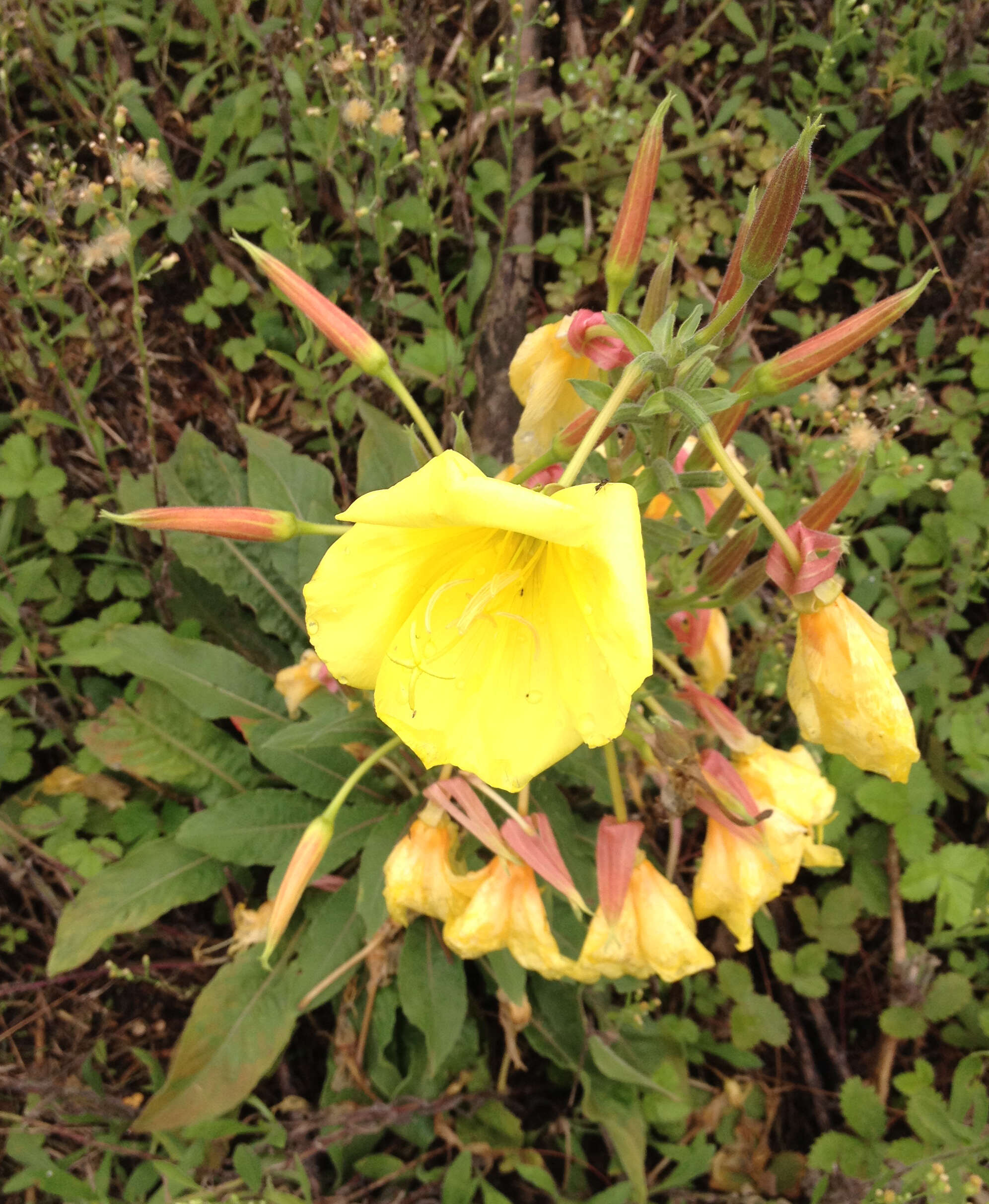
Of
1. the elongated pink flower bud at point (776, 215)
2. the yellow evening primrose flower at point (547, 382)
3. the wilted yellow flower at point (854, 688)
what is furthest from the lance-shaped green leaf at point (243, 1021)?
the elongated pink flower bud at point (776, 215)

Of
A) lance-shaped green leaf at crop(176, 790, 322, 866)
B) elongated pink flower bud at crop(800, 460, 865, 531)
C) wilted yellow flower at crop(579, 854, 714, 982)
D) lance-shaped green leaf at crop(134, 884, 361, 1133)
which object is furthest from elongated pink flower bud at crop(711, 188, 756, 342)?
lance-shaped green leaf at crop(134, 884, 361, 1133)

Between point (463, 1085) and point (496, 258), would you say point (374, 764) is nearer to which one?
point (463, 1085)

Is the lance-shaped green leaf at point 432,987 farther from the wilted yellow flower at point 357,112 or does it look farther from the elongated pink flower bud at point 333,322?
the wilted yellow flower at point 357,112

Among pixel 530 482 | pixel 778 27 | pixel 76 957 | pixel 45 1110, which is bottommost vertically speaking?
pixel 45 1110

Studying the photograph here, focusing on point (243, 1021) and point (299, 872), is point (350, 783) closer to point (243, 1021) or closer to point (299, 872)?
point (299, 872)

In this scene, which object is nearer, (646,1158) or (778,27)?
(646,1158)

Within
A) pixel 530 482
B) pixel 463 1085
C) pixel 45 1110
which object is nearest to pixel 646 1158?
pixel 463 1085

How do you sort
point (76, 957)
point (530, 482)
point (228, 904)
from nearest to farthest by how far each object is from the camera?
point (530, 482), point (76, 957), point (228, 904)

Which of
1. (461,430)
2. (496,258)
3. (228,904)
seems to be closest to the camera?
(461,430)
